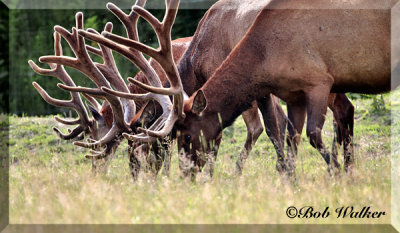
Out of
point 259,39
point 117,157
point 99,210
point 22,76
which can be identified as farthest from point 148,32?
point 99,210

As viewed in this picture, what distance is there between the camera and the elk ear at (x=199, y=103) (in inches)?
251

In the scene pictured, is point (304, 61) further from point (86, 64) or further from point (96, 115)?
point (96, 115)

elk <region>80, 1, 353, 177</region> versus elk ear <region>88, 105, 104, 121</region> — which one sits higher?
elk <region>80, 1, 353, 177</region>

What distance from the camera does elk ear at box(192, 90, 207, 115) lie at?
637 centimetres

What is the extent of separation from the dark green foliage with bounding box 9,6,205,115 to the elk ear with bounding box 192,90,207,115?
26.5 ft

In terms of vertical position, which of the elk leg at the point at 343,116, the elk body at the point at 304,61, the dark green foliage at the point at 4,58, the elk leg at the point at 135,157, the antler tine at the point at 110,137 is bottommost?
the dark green foliage at the point at 4,58

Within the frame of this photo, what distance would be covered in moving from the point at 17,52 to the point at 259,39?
45.4 feet

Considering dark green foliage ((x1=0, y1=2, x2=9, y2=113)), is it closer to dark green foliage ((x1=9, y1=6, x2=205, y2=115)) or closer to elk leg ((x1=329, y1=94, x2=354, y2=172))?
dark green foliage ((x1=9, y1=6, x2=205, y2=115))

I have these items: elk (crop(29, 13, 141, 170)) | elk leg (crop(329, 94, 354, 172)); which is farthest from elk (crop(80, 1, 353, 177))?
elk (crop(29, 13, 141, 170))

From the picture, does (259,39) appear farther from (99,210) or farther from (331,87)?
(99,210)

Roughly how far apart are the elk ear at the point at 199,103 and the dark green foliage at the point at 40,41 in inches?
318

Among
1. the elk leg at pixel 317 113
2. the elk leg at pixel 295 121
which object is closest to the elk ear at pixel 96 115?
the elk leg at pixel 295 121

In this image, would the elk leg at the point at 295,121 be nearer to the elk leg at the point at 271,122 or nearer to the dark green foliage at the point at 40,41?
the elk leg at the point at 271,122

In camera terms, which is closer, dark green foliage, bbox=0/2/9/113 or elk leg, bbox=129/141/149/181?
elk leg, bbox=129/141/149/181
